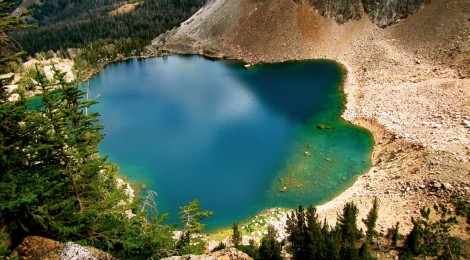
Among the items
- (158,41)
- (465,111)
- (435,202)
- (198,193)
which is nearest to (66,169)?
(198,193)

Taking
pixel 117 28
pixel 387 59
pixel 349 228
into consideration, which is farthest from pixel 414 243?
pixel 117 28

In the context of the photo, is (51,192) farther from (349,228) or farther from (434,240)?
(434,240)

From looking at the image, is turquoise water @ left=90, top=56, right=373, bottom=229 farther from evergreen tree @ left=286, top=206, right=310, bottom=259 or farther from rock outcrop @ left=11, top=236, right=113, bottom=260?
rock outcrop @ left=11, top=236, right=113, bottom=260

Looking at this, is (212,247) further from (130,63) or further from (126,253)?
(130,63)

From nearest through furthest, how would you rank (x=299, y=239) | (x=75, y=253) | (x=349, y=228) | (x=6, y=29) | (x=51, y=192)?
(x=75, y=253) → (x=6, y=29) → (x=51, y=192) → (x=299, y=239) → (x=349, y=228)

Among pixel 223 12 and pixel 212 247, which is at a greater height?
pixel 223 12

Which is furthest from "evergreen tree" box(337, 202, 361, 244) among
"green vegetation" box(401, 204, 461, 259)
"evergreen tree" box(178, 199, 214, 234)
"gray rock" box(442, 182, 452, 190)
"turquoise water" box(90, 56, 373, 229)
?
"evergreen tree" box(178, 199, 214, 234)

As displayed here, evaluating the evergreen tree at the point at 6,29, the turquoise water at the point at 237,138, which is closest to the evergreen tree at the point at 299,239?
the turquoise water at the point at 237,138
